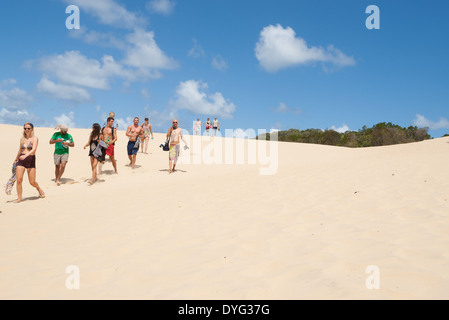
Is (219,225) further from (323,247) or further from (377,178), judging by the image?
(377,178)

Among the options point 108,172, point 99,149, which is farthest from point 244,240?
point 108,172

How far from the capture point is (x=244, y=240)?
4223 millimetres

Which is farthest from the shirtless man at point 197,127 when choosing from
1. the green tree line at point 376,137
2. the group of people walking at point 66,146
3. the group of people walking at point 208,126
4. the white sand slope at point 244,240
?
the green tree line at point 376,137

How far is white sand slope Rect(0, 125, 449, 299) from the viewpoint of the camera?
2.92 meters

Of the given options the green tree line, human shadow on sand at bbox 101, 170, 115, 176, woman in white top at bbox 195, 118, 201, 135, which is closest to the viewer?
human shadow on sand at bbox 101, 170, 115, 176

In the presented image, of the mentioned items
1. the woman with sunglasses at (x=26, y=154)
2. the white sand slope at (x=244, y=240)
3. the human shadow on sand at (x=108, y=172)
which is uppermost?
the woman with sunglasses at (x=26, y=154)

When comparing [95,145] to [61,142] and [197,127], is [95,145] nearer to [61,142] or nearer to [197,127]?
[61,142]

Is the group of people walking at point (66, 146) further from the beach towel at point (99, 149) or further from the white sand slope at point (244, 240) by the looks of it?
the white sand slope at point (244, 240)

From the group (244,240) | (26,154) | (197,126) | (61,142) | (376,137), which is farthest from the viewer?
(376,137)

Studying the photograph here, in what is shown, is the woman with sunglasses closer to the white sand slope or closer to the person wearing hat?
the white sand slope

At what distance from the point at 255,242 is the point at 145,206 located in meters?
3.63

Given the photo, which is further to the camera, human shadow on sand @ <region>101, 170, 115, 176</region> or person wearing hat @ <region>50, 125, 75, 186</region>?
human shadow on sand @ <region>101, 170, 115, 176</region>

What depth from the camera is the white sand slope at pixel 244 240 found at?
292 cm

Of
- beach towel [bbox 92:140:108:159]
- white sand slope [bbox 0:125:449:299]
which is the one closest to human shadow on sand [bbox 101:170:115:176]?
beach towel [bbox 92:140:108:159]
